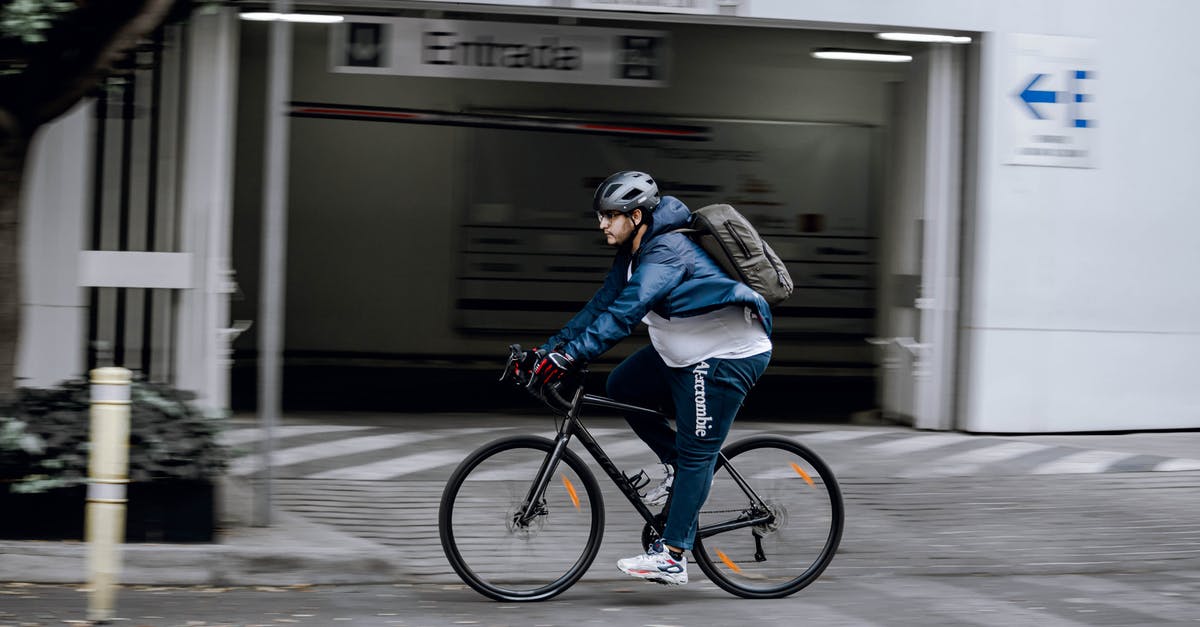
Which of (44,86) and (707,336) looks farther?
(44,86)

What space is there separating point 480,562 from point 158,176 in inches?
187

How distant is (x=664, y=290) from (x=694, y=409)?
1.69 feet

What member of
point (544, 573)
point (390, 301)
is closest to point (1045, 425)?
point (544, 573)

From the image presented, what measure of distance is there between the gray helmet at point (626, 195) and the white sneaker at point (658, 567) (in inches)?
54.8

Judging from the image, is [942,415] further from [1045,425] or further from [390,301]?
[390,301]

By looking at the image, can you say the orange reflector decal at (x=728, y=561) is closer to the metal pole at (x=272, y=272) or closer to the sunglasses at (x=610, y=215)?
the sunglasses at (x=610, y=215)

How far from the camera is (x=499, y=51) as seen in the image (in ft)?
34.0

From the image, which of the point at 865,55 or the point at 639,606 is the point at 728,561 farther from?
the point at 865,55

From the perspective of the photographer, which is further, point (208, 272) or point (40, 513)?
point (208, 272)

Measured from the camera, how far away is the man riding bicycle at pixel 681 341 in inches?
221

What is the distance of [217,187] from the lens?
9266 millimetres

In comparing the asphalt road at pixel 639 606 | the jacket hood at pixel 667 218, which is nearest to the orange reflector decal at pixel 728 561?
the asphalt road at pixel 639 606

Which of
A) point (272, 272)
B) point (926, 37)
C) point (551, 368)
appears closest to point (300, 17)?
point (272, 272)

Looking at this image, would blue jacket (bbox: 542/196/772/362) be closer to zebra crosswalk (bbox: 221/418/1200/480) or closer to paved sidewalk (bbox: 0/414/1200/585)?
paved sidewalk (bbox: 0/414/1200/585)
